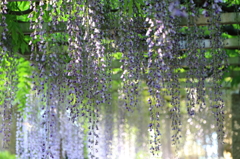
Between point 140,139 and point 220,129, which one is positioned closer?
point 220,129

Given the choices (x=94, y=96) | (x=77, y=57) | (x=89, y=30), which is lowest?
(x=94, y=96)

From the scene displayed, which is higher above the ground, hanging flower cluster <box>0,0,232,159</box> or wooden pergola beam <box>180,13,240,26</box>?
wooden pergola beam <box>180,13,240,26</box>

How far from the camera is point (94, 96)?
3738 mm

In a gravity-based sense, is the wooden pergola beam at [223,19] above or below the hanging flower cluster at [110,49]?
above

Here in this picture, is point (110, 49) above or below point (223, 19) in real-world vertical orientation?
below

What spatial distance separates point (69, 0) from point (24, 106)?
3469mm

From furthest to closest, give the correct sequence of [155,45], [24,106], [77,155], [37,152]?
[77,155], [24,106], [37,152], [155,45]

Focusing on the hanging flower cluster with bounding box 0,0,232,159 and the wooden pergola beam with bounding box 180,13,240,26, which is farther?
the wooden pergola beam with bounding box 180,13,240,26

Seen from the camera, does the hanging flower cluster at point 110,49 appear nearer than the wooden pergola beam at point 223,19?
Yes

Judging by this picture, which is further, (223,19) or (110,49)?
(223,19)

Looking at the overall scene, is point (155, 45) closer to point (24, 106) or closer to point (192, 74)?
point (192, 74)

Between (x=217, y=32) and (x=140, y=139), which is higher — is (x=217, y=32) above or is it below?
above

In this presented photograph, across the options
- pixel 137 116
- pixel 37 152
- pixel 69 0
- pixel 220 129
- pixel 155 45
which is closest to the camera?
pixel 155 45

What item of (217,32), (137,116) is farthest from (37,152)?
(137,116)
